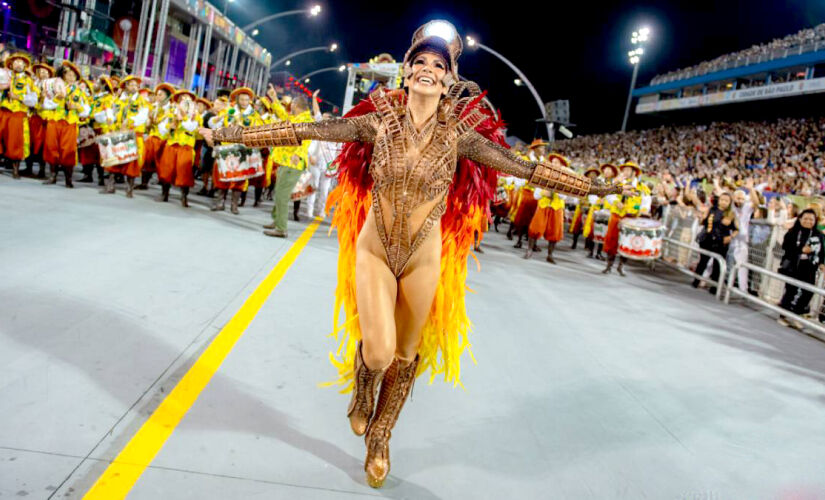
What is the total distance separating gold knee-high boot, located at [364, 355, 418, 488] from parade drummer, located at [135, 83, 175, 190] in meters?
9.01

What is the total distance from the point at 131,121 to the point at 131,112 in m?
0.15

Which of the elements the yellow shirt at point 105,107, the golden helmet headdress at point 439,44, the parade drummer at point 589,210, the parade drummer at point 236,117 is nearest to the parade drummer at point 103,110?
the yellow shirt at point 105,107

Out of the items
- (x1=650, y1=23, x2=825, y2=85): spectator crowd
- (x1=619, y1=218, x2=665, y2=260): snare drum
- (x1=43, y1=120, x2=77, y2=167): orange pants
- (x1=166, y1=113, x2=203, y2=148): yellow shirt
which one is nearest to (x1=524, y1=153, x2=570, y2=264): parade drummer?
(x1=619, y1=218, x2=665, y2=260): snare drum

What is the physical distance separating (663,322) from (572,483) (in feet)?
16.7

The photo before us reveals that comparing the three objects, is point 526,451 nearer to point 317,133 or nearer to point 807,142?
point 317,133

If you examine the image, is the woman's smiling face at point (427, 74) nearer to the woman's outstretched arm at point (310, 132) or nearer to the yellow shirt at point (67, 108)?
Result: the woman's outstretched arm at point (310, 132)

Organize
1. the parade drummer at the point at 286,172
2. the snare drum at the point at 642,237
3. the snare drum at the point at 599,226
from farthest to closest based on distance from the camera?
the snare drum at the point at 599,226, the snare drum at the point at 642,237, the parade drummer at the point at 286,172

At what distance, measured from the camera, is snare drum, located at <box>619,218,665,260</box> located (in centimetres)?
1070

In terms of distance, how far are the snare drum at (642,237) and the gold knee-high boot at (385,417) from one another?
8633mm

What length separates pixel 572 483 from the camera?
3.08 m

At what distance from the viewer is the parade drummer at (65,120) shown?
10008 mm

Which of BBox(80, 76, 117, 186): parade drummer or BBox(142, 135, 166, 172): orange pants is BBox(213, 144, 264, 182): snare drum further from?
BBox(80, 76, 117, 186): parade drummer

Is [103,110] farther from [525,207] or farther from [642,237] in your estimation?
[642,237]

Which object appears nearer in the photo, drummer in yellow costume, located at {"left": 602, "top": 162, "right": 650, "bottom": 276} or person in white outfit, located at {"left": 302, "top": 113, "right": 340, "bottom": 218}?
person in white outfit, located at {"left": 302, "top": 113, "right": 340, "bottom": 218}
